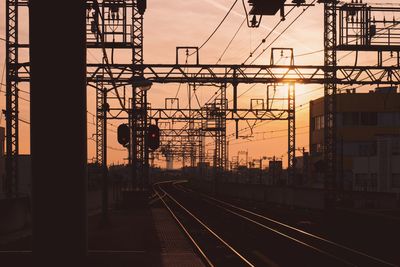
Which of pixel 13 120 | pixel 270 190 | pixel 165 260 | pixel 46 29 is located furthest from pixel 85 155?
pixel 270 190

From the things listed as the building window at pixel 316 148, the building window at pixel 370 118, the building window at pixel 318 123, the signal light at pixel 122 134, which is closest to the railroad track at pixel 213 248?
the signal light at pixel 122 134

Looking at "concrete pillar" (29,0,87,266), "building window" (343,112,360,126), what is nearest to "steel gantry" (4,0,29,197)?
"concrete pillar" (29,0,87,266)

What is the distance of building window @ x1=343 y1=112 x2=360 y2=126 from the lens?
268ft

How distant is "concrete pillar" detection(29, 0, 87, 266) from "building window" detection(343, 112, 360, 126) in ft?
261

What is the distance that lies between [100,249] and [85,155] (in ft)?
50.4

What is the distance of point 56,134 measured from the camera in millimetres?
4141

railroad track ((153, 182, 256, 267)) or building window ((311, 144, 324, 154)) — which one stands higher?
building window ((311, 144, 324, 154))

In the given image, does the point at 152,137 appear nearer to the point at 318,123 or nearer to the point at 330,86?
the point at 330,86

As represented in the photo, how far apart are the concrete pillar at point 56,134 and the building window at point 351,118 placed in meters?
79.5

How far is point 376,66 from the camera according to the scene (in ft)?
115

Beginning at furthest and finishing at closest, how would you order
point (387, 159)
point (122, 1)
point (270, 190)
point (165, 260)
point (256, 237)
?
point (387, 159), point (270, 190), point (122, 1), point (256, 237), point (165, 260)

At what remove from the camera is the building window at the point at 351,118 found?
268 ft

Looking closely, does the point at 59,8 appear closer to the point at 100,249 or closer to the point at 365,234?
the point at 100,249

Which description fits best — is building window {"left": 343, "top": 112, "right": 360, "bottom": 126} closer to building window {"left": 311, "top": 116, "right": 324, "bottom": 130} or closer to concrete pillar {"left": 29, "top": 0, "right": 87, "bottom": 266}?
building window {"left": 311, "top": 116, "right": 324, "bottom": 130}
